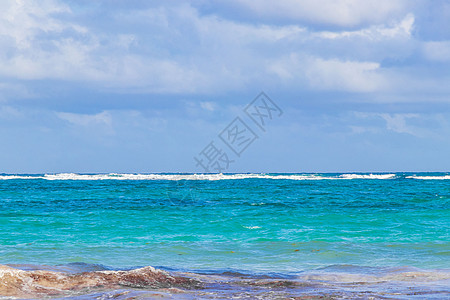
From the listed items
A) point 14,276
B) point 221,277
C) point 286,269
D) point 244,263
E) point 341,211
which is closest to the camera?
point 14,276

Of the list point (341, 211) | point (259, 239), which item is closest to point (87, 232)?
point (259, 239)

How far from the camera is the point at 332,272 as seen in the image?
30.8ft

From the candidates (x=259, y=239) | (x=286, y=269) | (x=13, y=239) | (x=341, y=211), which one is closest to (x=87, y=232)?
(x=13, y=239)

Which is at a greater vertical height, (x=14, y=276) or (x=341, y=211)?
(x=341, y=211)

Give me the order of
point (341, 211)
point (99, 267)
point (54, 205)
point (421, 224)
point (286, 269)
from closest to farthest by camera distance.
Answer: point (99, 267)
point (286, 269)
point (421, 224)
point (341, 211)
point (54, 205)

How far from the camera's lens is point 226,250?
12391 millimetres

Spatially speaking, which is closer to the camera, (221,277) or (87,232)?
(221,277)

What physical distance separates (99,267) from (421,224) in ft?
38.7

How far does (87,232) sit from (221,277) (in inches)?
334

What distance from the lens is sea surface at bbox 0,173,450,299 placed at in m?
7.12

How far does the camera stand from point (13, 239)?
47.1ft

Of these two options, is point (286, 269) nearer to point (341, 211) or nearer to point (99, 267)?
point (99, 267)

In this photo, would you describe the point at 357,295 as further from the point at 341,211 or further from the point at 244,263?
the point at 341,211

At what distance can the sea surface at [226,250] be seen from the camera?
7121 millimetres
